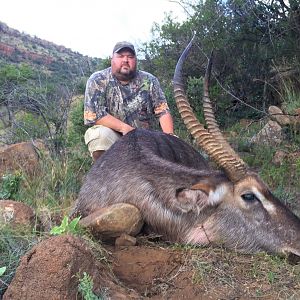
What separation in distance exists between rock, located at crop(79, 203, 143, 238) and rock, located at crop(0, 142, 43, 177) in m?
2.70

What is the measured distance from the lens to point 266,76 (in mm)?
10062

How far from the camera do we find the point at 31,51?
32.8 m

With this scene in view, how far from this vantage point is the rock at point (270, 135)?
7.52 m

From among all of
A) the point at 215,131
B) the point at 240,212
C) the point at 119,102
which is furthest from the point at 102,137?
the point at 240,212


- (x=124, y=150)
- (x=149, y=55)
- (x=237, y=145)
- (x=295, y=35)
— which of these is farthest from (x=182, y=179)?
(x=149, y=55)

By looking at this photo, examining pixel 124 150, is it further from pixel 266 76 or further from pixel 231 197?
pixel 266 76

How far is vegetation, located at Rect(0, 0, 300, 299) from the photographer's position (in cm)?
636

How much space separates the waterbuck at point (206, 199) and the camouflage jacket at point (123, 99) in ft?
5.90

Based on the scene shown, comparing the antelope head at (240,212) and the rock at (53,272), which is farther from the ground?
the antelope head at (240,212)

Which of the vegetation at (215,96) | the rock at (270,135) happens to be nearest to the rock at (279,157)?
the vegetation at (215,96)

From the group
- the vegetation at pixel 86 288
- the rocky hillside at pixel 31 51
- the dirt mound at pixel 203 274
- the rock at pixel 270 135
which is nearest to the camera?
the vegetation at pixel 86 288

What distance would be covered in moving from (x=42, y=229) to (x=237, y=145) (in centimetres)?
422

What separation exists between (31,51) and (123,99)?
27659mm

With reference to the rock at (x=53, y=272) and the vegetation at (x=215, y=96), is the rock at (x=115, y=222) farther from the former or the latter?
the rock at (x=53, y=272)
